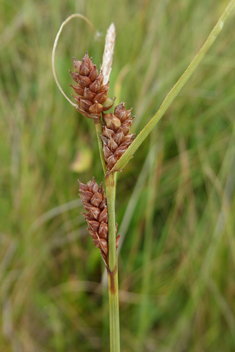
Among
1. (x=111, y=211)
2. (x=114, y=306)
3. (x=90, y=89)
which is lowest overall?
(x=114, y=306)

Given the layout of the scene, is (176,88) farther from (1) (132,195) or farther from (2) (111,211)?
(1) (132,195)

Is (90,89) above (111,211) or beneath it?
above

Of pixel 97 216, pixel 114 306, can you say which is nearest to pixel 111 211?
pixel 97 216

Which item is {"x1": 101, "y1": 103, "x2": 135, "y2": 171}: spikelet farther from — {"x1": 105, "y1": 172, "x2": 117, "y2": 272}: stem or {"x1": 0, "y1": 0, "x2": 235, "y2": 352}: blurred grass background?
{"x1": 0, "y1": 0, "x2": 235, "y2": 352}: blurred grass background

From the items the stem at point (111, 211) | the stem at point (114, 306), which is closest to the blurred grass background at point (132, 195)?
the stem at point (114, 306)

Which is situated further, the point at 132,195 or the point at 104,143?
the point at 132,195

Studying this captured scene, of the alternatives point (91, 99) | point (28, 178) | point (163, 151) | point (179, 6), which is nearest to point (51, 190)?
point (28, 178)
